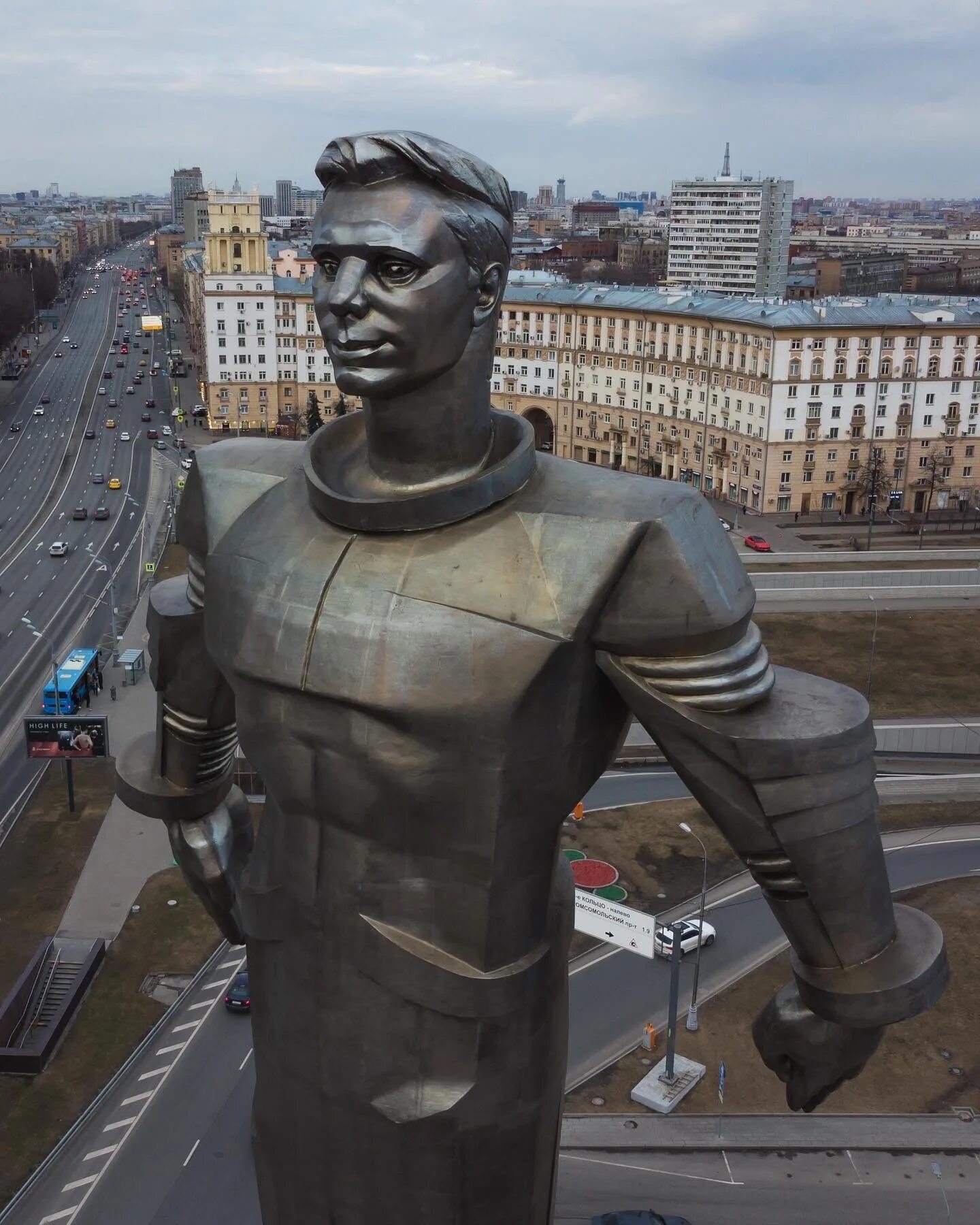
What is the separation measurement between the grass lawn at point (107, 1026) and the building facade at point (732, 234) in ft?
470

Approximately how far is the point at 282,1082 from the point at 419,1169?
85 centimetres

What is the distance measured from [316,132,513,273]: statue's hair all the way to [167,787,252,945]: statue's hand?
3948 millimetres

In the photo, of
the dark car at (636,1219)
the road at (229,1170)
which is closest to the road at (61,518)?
the road at (229,1170)

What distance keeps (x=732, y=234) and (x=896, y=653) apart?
131634 millimetres

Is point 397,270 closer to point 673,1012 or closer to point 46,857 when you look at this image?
point 673,1012

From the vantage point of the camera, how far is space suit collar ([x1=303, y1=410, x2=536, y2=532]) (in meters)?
5.96

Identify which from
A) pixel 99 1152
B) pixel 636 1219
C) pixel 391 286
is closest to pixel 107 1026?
pixel 99 1152

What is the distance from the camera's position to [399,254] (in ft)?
18.5

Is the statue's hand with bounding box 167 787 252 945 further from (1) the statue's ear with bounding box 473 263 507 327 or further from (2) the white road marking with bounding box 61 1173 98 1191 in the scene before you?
(2) the white road marking with bounding box 61 1173 98 1191

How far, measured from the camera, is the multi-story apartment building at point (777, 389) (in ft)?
242

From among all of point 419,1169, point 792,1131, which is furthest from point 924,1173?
point 419,1169

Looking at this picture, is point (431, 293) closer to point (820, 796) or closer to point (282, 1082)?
point (820, 796)

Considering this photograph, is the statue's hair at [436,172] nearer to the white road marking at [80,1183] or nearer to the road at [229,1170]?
the road at [229,1170]

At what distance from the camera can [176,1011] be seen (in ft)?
83.3
